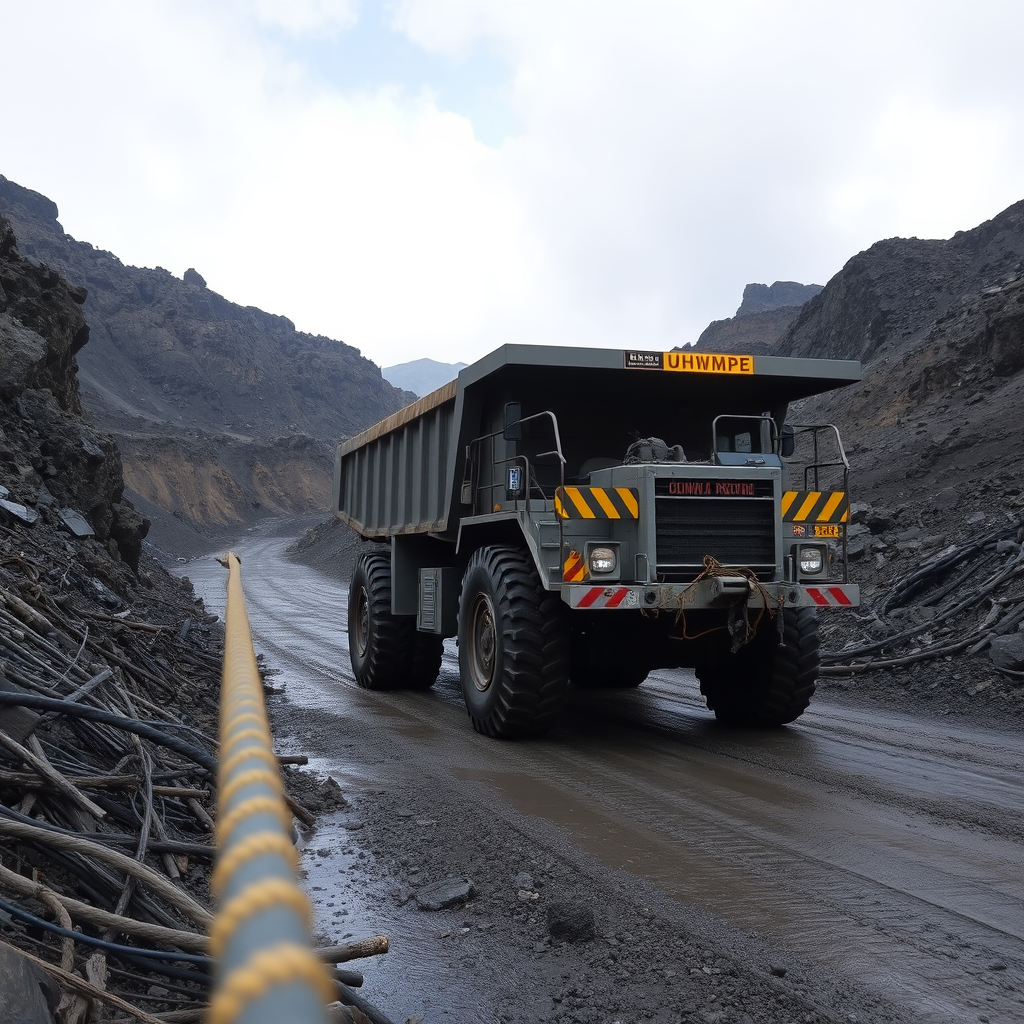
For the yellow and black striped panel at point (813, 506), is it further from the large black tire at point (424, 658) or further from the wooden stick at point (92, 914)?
the wooden stick at point (92, 914)

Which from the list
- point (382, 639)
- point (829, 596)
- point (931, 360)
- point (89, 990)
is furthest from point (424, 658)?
point (931, 360)

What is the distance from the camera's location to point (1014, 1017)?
2926 mm

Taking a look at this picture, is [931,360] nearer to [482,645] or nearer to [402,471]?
[402,471]

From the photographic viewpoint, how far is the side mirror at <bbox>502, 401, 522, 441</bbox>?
289 inches

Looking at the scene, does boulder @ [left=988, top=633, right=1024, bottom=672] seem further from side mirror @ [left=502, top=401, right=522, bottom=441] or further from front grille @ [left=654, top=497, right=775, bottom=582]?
side mirror @ [left=502, top=401, right=522, bottom=441]

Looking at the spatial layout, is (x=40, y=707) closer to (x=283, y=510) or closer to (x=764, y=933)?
(x=764, y=933)

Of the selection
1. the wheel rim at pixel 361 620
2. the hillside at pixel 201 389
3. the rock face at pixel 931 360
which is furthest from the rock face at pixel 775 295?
the wheel rim at pixel 361 620

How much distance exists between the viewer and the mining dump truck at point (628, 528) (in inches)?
267

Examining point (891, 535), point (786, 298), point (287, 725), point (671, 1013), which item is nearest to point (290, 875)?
point (671, 1013)

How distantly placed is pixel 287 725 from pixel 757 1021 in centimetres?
559

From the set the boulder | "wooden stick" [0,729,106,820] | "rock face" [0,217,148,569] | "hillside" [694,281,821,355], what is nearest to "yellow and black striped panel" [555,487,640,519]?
"wooden stick" [0,729,106,820]

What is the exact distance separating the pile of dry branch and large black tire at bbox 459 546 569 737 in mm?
2126

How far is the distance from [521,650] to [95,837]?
3.71 m

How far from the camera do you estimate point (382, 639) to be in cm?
985
